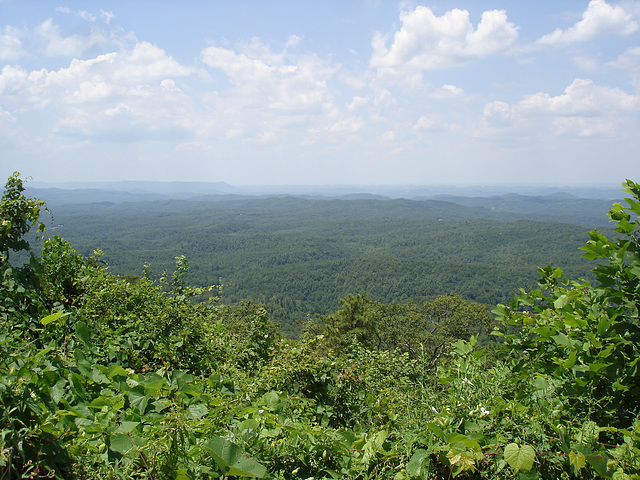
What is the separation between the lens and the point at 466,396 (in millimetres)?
2164

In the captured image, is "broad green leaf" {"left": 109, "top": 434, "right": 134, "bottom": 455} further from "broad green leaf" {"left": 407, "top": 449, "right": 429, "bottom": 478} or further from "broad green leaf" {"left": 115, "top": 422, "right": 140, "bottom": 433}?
"broad green leaf" {"left": 407, "top": 449, "right": 429, "bottom": 478}

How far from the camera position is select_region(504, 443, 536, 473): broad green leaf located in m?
1.45

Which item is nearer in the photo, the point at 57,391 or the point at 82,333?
the point at 57,391

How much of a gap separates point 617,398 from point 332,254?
160m

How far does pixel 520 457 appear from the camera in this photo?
148cm

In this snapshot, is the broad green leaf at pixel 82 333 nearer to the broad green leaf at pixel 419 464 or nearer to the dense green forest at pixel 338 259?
the broad green leaf at pixel 419 464

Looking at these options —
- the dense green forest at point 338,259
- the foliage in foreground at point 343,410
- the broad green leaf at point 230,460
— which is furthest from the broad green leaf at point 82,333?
the dense green forest at point 338,259

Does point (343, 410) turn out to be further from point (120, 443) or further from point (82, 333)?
point (82, 333)

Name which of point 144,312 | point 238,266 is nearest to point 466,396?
point 144,312

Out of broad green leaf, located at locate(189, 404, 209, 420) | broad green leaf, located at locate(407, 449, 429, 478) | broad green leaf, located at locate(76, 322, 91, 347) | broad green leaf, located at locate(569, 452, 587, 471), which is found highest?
broad green leaf, located at locate(76, 322, 91, 347)

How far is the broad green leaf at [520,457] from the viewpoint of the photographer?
145 cm

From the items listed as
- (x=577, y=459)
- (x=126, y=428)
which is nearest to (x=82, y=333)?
(x=126, y=428)

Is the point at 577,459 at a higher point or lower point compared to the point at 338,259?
higher

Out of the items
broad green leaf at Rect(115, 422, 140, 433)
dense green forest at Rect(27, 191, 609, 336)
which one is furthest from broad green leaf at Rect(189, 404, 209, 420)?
dense green forest at Rect(27, 191, 609, 336)
